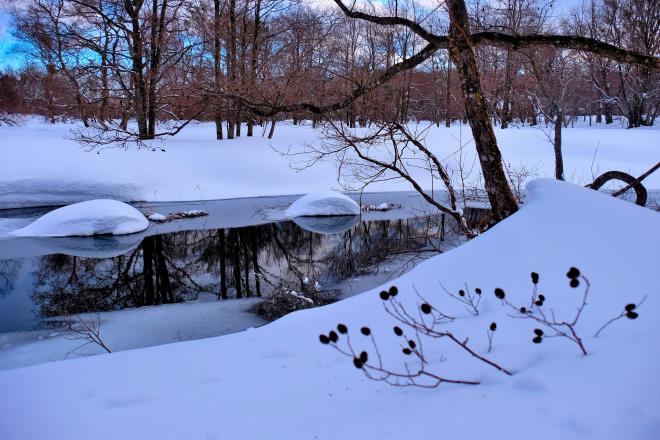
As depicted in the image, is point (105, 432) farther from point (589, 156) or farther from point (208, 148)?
point (589, 156)

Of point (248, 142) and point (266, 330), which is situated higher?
point (248, 142)

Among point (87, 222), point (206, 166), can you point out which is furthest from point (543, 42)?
point (206, 166)

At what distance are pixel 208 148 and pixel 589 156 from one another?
17.4 m

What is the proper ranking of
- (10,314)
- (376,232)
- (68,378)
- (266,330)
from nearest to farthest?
(68,378) → (266,330) → (10,314) → (376,232)

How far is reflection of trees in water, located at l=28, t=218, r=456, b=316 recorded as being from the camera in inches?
329

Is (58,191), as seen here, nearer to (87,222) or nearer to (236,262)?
(87,222)

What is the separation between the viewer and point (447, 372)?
207cm

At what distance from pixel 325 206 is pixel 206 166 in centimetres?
636

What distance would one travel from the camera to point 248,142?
21.5 metres

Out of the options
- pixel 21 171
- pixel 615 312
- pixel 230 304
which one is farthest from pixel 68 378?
pixel 21 171

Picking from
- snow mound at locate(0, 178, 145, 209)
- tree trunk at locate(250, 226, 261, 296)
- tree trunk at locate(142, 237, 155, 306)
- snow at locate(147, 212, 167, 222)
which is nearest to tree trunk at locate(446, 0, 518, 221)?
tree trunk at locate(250, 226, 261, 296)

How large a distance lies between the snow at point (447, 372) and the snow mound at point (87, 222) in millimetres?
9942

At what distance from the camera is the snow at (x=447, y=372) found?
162cm

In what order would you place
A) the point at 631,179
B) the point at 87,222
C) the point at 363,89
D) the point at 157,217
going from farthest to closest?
the point at 157,217, the point at 87,222, the point at 363,89, the point at 631,179
